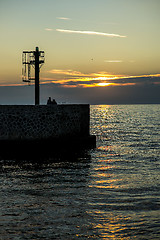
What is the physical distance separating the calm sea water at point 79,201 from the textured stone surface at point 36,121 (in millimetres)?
4186

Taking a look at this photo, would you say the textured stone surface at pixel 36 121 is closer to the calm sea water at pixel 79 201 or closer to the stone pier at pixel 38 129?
the stone pier at pixel 38 129

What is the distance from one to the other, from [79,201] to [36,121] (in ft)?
33.9

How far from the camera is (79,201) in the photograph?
27.3 feet

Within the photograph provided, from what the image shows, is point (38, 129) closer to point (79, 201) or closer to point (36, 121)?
point (36, 121)

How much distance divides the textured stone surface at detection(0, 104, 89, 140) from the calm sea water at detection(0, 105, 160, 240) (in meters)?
4.19

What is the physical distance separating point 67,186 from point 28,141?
8312mm

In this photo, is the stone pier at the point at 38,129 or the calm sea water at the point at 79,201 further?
the stone pier at the point at 38,129

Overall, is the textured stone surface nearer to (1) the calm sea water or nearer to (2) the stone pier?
(2) the stone pier

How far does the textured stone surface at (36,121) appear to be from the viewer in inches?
701

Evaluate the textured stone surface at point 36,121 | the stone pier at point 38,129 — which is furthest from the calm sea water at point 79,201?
the textured stone surface at point 36,121

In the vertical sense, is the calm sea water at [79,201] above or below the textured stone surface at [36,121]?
below

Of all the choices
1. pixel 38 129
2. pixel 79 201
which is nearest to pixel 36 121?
pixel 38 129

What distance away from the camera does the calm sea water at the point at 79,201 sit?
639 cm

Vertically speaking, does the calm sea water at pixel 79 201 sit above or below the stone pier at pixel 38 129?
below
